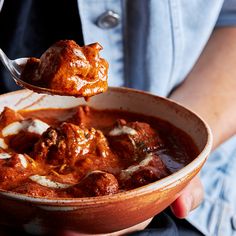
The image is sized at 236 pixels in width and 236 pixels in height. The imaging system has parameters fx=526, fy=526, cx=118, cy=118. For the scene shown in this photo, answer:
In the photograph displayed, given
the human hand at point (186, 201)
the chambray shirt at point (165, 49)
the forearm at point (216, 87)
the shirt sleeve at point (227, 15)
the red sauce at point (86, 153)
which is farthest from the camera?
the shirt sleeve at point (227, 15)

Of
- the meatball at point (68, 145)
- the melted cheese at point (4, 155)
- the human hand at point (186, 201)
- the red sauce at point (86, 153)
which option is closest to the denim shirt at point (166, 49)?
the human hand at point (186, 201)

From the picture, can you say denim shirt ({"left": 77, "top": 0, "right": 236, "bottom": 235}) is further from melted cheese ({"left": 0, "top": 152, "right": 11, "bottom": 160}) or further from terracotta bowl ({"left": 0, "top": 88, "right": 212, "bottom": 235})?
melted cheese ({"left": 0, "top": 152, "right": 11, "bottom": 160})

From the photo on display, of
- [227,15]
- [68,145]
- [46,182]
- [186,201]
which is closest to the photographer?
[46,182]

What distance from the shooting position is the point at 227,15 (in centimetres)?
170

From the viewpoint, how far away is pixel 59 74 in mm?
941

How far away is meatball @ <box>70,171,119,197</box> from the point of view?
849 mm

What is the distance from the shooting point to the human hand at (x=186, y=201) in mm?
1104

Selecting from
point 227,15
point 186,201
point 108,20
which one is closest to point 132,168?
point 186,201

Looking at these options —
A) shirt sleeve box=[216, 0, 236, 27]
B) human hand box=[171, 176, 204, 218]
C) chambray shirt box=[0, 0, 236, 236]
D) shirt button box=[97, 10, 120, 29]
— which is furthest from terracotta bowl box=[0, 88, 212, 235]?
shirt sleeve box=[216, 0, 236, 27]

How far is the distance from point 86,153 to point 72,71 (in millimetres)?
176

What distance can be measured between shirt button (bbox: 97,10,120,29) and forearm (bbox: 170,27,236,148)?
291 mm

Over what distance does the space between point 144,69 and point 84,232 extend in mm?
752

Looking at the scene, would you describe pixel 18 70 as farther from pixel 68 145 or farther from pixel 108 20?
pixel 108 20

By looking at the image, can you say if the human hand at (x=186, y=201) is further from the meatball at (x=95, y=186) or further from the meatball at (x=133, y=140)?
the meatball at (x=95, y=186)
